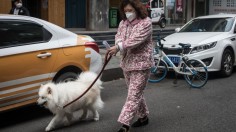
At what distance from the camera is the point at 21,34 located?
6.28m

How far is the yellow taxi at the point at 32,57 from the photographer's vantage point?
5.89m

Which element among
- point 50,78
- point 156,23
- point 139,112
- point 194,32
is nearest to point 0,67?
point 50,78

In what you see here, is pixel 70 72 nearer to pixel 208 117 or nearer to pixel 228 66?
pixel 208 117

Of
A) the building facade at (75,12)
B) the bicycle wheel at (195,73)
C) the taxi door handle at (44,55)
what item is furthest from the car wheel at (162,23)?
the taxi door handle at (44,55)

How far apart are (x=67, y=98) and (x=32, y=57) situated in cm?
98

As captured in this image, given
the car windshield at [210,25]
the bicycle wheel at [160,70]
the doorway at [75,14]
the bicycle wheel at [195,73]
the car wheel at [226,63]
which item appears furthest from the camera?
the doorway at [75,14]

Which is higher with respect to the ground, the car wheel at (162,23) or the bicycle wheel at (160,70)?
the car wheel at (162,23)

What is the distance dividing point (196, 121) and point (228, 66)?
14.5ft

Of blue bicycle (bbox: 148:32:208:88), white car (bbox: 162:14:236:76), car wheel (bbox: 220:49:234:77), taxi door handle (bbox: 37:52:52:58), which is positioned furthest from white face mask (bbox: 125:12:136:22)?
car wheel (bbox: 220:49:234:77)

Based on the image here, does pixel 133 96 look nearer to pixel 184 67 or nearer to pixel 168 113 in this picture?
pixel 168 113

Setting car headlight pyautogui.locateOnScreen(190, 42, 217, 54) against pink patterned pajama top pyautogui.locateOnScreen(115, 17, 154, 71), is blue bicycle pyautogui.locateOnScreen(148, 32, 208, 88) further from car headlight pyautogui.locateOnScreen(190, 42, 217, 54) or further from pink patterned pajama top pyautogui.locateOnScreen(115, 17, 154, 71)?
pink patterned pajama top pyautogui.locateOnScreen(115, 17, 154, 71)

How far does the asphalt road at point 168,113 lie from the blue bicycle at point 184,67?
221mm

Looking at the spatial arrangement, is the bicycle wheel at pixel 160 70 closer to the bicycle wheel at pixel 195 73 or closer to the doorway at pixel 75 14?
the bicycle wheel at pixel 195 73

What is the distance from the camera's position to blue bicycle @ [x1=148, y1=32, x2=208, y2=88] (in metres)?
9.06
